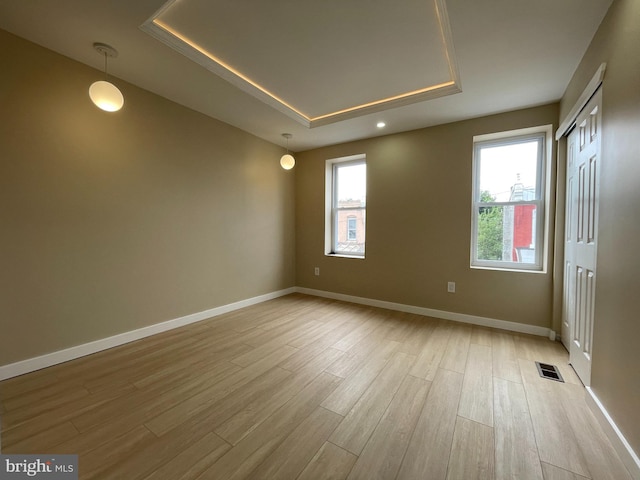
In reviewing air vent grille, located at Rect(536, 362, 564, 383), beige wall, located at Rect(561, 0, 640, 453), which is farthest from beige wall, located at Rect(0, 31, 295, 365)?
beige wall, located at Rect(561, 0, 640, 453)

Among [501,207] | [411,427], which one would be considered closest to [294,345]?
[411,427]

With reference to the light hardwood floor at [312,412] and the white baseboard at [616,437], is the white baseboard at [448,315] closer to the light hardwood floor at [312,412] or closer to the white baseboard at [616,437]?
the light hardwood floor at [312,412]

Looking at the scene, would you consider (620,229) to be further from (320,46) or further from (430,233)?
(320,46)

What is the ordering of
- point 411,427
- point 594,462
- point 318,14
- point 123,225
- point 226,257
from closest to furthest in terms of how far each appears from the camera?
point 594,462 → point 411,427 → point 318,14 → point 123,225 → point 226,257

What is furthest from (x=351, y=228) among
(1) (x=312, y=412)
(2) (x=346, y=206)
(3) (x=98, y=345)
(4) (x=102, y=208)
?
(3) (x=98, y=345)

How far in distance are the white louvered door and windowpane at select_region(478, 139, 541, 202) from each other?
0.52 meters

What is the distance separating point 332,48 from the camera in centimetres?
210

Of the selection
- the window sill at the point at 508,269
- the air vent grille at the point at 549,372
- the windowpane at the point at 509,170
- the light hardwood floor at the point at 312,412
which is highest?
the windowpane at the point at 509,170

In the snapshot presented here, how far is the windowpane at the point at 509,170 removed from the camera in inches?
119

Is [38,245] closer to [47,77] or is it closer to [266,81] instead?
[47,77]

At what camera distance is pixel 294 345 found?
257 cm

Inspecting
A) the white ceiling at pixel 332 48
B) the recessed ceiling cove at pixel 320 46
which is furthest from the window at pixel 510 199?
the recessed ceiling cove at pixel 320 46

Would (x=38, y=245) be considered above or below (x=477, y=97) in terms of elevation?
below

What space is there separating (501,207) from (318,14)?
116 inches
